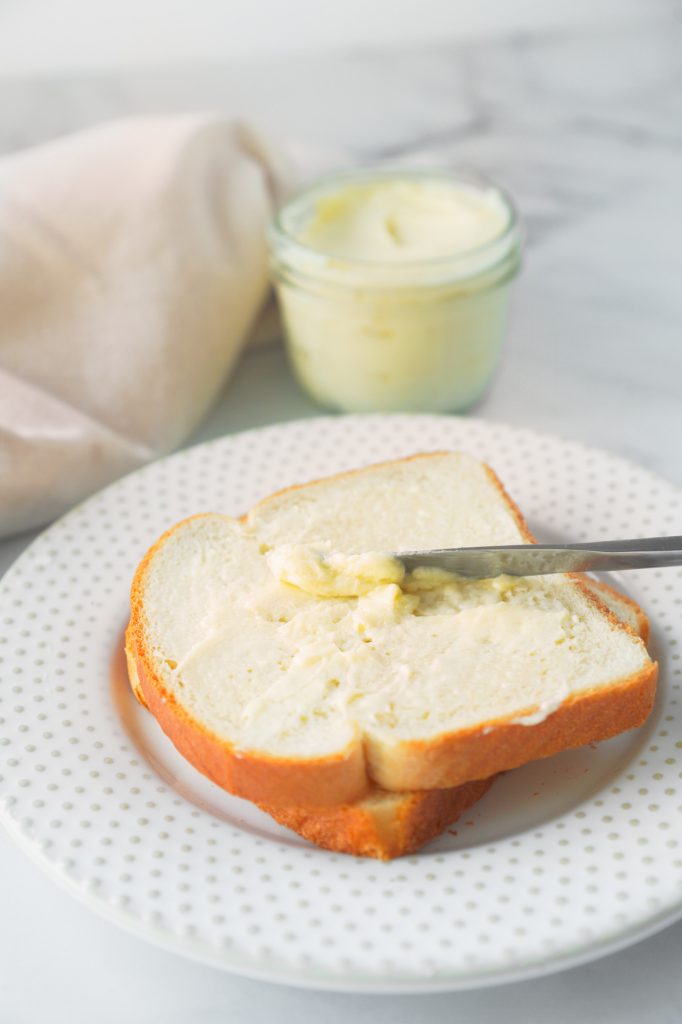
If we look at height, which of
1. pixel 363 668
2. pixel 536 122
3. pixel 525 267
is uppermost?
pixel 363 668

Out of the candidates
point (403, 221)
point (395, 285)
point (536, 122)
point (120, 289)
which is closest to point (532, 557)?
point (395, 285)

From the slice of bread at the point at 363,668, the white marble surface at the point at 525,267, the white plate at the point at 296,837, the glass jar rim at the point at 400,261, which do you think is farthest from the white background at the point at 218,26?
the slice of bread at the point at 363,668

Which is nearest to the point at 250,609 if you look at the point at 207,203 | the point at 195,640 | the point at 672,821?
the point at 195,640

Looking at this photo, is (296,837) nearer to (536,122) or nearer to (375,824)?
(375,824)

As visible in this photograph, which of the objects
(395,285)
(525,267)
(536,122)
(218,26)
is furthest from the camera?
(218,26)

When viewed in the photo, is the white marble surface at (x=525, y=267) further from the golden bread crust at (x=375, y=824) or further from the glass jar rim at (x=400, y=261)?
the glass jar rim at (x=400, y=261)

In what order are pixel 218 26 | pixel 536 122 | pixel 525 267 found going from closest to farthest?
pixel 525 267 < pixel 536 122 < pixel 218 26
